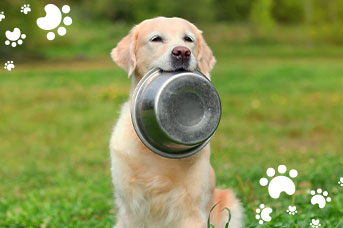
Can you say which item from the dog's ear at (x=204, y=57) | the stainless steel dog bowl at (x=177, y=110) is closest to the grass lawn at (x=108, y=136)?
the dog's ear at (x=204, y=57)

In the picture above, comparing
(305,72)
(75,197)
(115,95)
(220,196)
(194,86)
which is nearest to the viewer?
(194,86)

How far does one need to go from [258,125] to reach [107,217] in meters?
6.59

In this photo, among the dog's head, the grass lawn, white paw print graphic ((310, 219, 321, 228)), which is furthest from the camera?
the grass lawn

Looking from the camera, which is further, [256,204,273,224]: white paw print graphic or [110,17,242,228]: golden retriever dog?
[256,204,273,224]: white paw print graphic

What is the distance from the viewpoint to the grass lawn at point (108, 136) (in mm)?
5609

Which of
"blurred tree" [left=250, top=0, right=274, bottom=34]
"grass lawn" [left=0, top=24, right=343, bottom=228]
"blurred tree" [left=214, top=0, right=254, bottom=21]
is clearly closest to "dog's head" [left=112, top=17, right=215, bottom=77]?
"grass lawn" [left=0, top=24, right=343, bottom=228]

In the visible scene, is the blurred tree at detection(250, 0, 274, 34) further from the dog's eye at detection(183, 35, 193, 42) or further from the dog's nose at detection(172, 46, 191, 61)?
the dog's nose at detection(172, 46, 191, 61)

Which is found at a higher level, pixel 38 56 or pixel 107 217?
pixel 107 217

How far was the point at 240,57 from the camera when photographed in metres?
21.0

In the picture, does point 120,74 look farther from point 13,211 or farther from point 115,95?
point 13,211

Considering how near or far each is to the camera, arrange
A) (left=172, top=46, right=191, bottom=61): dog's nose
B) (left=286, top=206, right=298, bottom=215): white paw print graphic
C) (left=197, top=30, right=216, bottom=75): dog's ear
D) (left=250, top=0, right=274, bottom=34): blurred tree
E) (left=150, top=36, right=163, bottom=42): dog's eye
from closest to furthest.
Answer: (left=172, top=46, right=191, bottom=61): dog's nose < (left=150, top=36, right=163, bottom=42): dog's eye < (left=197, top=30, right=216, bottom=75): dog's ear < (left=286, top=206, right=298, bottom=215): white paw print graphic < (left=250, top=0, right=274, bottom=34): blurred tree

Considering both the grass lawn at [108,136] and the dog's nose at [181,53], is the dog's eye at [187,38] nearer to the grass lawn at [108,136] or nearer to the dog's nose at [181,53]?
the dog's nose at [181,53]

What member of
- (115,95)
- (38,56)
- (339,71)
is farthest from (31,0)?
(339,71)

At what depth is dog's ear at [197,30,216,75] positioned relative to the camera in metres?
3.96
